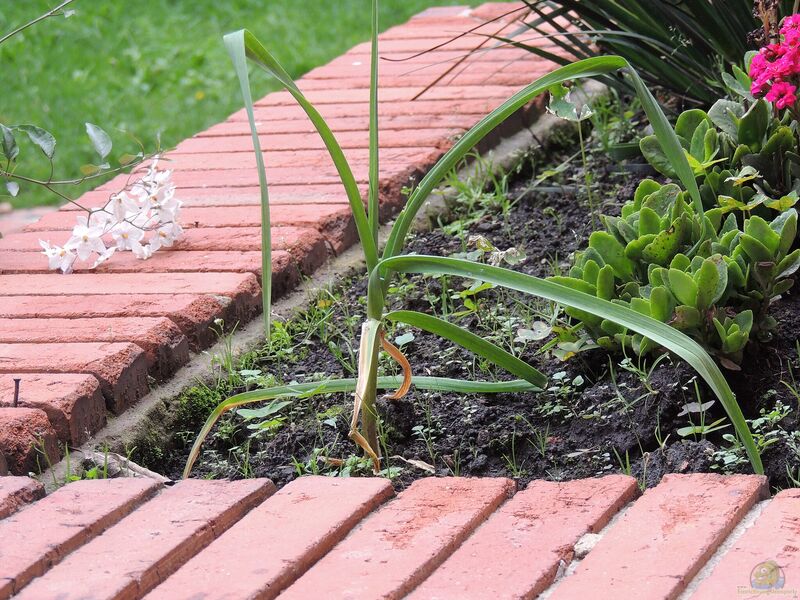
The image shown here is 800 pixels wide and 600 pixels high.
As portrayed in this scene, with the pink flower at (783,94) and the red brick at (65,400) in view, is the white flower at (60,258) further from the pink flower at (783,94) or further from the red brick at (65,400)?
the pink flower at (783,94)

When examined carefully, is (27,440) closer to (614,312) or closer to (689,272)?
(614,312)

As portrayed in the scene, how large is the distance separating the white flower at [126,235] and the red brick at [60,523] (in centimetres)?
94

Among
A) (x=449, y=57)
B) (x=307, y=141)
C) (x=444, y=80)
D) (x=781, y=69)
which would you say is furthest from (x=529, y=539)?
(x=449, y=57)

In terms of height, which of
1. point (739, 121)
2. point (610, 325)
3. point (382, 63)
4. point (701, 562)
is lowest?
point (701, 562)

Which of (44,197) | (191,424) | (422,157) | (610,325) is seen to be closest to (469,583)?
(610,325)

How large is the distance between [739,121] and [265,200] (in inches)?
46.7

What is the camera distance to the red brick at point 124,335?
2258mm

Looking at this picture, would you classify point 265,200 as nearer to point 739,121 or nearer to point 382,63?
point 739,121

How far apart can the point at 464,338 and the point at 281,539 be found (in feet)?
1.68

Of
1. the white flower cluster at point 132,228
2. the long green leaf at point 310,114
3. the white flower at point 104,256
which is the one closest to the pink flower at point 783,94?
the long green leaf at point 310,114

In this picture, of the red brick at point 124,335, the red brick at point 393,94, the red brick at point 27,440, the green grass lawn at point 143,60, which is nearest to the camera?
the red brick at point 27,440

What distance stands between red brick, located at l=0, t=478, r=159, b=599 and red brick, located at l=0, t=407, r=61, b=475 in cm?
17

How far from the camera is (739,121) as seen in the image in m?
2.45

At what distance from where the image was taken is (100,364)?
2.14 m
